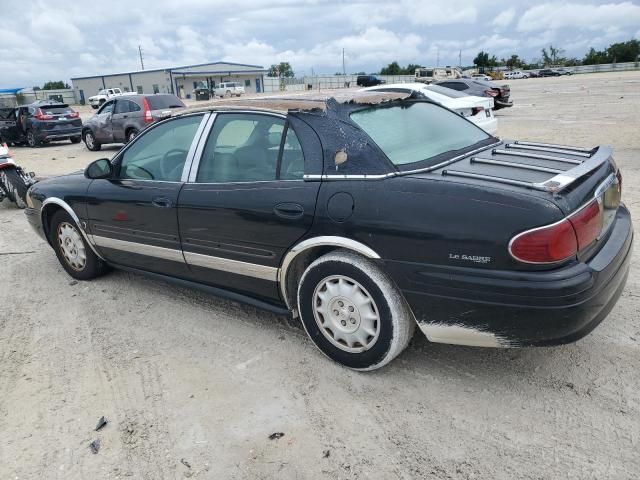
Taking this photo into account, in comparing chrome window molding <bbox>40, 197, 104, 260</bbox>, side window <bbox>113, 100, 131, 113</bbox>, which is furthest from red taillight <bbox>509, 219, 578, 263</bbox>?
side window <bbox>113, 100, 131, 113</bbox>

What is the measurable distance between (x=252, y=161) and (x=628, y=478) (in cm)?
265

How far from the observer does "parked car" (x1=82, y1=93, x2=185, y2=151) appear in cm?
1430

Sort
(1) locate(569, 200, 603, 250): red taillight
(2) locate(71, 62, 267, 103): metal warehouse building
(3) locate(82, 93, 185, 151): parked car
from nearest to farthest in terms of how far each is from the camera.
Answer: (1) locate(569, 200, 603, 250): red taillight
(3) locate(82, 93, 185, 151): parked car
(2) locate(71, 62, 267, 103): metal warehouse building

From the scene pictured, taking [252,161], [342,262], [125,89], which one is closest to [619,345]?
[342,262]

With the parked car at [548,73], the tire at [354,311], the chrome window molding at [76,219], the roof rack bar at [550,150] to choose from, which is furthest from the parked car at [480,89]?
the parked car at [548,73]

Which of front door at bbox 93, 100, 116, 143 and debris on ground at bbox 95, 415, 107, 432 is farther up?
front door at bbox 93, 100, 116, 143

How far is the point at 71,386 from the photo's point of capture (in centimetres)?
326

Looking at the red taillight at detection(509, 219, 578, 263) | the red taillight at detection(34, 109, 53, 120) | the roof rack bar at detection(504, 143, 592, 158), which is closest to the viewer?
the red taillight at detection(509, 219, 578, 263)

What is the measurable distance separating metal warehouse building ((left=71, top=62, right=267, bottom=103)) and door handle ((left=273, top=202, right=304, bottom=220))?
221 ft

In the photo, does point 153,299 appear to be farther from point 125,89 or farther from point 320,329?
point 125,89

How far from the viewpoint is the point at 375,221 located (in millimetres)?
2797

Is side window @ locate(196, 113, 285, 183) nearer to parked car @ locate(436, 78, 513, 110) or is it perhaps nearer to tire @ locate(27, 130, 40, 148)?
parked car @ locate(436, 78, 513, 110)

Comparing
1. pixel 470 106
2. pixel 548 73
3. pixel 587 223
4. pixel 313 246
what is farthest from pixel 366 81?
pixel 548 73

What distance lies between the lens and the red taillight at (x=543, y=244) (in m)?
2.41
